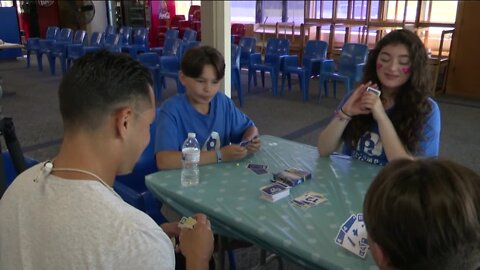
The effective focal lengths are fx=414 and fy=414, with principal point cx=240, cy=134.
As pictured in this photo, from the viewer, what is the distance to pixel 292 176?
5.36 feet

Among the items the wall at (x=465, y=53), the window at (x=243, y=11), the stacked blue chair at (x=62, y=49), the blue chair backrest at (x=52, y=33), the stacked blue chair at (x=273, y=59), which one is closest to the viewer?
the wall at (x=465, y=53)

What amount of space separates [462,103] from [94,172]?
6439 mm

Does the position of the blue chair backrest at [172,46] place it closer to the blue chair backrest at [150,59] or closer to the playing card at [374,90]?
the blue chair backrest at [150,59]

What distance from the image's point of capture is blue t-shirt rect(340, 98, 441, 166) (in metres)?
1.83

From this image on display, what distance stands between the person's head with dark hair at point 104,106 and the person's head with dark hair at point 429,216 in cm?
52

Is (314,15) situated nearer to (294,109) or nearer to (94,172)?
(294,109)

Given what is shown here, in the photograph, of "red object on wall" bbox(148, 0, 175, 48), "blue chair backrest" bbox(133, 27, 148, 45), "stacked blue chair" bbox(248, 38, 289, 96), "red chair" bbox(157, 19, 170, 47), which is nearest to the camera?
"stacked blue chair" bbox(248, 38, 289, 96)

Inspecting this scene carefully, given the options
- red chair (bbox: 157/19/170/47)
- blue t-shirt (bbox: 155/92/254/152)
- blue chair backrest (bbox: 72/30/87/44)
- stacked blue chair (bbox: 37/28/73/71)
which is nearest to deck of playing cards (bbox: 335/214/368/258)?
blue t-shirt (bbox: 155/92/254/152)

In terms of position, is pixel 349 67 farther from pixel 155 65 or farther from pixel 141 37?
pixel 141 37

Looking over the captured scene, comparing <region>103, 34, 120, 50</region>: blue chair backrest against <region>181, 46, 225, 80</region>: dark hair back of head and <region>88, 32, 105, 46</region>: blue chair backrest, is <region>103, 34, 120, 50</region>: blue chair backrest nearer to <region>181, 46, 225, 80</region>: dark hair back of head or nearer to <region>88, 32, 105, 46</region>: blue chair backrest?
<region>88, 32, 105, 46</region>: blue chair backrest

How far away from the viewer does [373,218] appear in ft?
2.46

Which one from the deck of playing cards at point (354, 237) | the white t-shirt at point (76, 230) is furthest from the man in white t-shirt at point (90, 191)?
the deck of playing cards at point (354, 237)

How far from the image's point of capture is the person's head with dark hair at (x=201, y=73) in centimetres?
197

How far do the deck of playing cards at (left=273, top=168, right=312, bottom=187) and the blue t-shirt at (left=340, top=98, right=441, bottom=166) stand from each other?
1.28 feet
